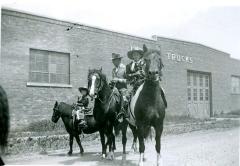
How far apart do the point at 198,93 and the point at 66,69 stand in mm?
3861

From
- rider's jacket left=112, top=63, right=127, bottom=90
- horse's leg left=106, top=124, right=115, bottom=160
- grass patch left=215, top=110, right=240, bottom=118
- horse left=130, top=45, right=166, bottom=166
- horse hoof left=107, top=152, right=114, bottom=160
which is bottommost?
horse hoof left=107, top=152, right=114, bottom=160

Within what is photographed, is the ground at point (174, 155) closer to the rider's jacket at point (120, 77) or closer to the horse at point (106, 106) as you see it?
the horse at point (106, 106)

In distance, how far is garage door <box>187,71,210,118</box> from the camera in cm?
898

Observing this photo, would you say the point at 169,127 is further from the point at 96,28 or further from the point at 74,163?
the point at 96,28

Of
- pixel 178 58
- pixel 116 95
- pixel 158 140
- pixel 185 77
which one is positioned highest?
pixel 178 58

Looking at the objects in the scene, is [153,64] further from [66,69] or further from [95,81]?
[66,69]

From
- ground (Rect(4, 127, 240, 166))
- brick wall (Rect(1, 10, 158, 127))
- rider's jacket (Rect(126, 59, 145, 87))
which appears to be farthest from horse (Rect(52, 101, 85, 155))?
rider's jacket (Rect(126, 59, 145, 87))

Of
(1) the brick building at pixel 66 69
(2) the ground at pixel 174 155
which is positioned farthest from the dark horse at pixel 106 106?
(1) the brick building at pixel 66 69

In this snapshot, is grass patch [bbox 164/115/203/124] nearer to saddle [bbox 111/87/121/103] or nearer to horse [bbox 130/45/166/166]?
saddle [bbox 111/87/121/103]

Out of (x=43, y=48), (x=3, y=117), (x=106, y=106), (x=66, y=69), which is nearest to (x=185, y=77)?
(x=66, y=69)

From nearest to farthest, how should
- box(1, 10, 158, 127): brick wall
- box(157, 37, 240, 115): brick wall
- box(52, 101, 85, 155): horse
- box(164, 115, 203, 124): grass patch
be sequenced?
1. box(52, 101, 85, 155): horse
2. box(1, 10, 158, 127): brick wall
3. box(157, 37, 240, 115): brick wall
4. box(164, 115, 203, 124): grass patch

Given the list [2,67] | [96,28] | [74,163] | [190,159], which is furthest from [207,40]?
[96,28]

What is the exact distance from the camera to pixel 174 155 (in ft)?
21.1

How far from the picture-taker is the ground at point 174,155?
5852mm
